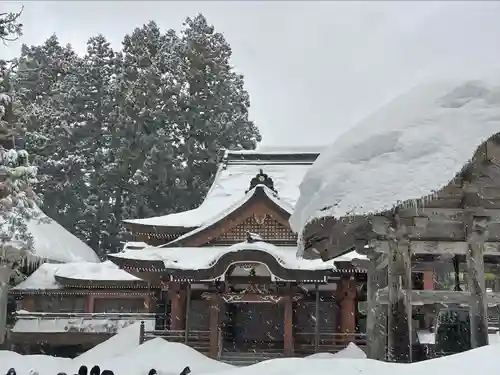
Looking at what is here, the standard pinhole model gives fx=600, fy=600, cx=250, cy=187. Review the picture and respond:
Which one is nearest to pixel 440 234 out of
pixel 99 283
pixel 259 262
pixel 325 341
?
pixel 259 262

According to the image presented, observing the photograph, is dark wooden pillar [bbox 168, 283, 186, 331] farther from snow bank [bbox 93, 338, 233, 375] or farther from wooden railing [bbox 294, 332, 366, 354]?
wooden railing [bbox 294, 332, 366, 354]

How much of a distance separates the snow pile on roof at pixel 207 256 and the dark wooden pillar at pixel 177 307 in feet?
3.70

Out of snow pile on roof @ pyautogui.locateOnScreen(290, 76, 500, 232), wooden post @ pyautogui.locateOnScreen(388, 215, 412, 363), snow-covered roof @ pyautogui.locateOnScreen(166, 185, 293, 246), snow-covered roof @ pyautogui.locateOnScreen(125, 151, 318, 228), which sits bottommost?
wooden post @ pyautogui.locateOnScreen(388, 215, 412, 363)

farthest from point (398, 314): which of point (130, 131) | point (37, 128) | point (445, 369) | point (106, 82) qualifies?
point (106, 82)

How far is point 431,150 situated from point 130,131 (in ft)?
103

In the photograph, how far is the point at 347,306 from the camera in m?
18.0

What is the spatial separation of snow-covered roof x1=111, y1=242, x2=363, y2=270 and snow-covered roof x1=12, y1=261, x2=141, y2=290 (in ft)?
15.4

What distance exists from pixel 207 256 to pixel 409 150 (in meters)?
11.6

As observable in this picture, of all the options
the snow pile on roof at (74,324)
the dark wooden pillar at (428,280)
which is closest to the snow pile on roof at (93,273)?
the snow pile on roof at (74,324)

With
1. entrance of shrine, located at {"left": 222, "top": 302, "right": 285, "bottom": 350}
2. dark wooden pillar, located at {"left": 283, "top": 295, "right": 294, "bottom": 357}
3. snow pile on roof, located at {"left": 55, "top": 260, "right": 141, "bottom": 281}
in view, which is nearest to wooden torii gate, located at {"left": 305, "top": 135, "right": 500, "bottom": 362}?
dark wooden pillar, located at {"left": 283, "top": 295, "right": 294, "bottom": 357}

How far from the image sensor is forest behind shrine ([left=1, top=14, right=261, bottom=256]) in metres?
35.6

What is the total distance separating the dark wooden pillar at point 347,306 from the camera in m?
17.8

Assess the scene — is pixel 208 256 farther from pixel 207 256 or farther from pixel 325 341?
pixel 325 341

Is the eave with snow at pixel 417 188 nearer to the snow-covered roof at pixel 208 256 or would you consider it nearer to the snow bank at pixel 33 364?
the snow-covered roof at pixel 208 256
